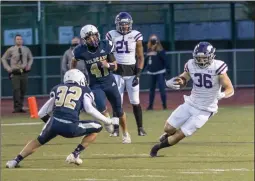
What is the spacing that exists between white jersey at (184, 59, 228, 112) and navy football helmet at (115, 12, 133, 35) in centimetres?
216

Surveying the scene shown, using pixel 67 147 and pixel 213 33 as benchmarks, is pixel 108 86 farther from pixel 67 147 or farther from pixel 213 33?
pixel 213 33

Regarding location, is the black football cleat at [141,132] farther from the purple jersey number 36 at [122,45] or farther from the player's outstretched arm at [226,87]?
the player's outstretched arm at [226,87]

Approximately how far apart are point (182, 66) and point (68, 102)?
50.5ft

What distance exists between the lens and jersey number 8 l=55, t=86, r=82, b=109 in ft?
34.0

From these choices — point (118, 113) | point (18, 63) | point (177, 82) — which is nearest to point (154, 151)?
point (177, 82)

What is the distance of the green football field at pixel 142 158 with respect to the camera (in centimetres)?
968

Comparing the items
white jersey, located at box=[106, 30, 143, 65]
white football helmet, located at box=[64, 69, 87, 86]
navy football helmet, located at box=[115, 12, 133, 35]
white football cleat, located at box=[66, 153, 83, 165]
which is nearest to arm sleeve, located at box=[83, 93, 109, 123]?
white football helmet, located at box=[64, 69, 87, 86]

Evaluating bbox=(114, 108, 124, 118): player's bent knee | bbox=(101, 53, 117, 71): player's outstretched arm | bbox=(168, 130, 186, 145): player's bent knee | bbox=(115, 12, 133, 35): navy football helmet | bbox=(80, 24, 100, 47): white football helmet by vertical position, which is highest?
bbox=(115, 12, 133, 35): navy football helmet

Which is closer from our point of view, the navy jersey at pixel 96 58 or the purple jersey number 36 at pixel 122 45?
the navy jersey at pixel 96 58

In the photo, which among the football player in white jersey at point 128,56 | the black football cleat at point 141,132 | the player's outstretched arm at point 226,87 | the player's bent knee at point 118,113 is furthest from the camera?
the black football cleat at point 141,132

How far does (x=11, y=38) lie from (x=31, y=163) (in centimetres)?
1351

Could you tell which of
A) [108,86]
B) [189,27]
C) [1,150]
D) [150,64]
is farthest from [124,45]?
[189,27]

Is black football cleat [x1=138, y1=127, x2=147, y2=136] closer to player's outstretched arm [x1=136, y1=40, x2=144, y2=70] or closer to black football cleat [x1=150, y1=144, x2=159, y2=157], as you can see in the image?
player's outstretched arm [x1=136, y1=40, x2=144, y2=70]

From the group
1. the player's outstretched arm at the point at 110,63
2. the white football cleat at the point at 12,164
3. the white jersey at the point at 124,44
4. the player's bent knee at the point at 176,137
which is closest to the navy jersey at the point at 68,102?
the white football cleat at the point at 12,164
